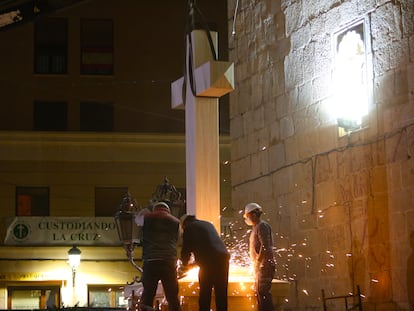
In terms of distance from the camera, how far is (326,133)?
13750mm

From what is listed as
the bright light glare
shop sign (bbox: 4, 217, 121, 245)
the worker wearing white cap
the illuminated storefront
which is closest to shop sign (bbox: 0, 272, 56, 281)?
the illuminated storefront

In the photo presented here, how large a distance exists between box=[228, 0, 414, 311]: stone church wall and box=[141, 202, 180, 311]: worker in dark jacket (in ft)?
9.15

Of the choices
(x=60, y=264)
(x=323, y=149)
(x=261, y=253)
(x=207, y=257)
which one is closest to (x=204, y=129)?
(x=207, y=257)

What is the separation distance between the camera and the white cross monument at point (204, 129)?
429 inches

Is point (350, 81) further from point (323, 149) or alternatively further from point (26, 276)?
point (26, 276)

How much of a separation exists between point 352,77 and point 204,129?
2.97m

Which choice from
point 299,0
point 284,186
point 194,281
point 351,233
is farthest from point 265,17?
point 194,281

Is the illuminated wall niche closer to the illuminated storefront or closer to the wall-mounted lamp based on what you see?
the wall-mounted lamp

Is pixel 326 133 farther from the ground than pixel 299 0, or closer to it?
Result: closer to it

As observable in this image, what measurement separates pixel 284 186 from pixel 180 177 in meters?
15.3

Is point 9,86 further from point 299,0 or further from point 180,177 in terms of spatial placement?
point 299,0

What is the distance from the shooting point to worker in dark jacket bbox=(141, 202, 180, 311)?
10820mm

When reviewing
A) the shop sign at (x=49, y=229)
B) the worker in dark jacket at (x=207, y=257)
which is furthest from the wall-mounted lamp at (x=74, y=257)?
the worker in dark jacket at (x=207, y=257)

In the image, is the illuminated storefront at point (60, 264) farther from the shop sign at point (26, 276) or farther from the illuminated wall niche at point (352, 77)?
the illuminated wall niche at point (352, 77)
